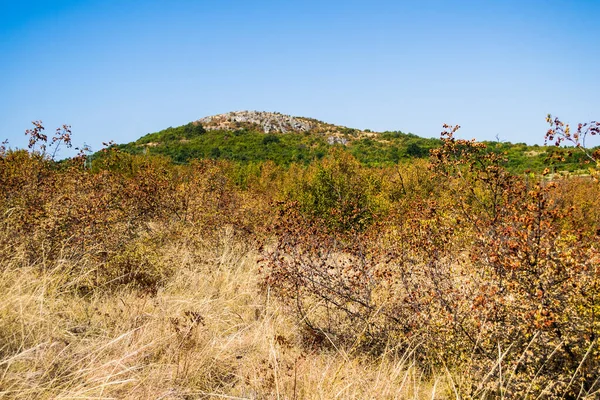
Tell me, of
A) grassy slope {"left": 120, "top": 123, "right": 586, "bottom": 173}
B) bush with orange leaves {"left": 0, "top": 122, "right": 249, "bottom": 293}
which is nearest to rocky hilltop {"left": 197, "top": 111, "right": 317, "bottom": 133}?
grassy slope {"left": 120, "top": 123, "right": 586, "bottom": 173}

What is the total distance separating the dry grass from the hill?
31512mm

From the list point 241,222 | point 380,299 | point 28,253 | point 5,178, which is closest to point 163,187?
point 241,222

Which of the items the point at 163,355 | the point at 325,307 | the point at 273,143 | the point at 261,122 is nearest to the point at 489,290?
the point at 325,307

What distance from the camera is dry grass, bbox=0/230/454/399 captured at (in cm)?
242

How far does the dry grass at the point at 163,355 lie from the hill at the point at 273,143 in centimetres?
3151

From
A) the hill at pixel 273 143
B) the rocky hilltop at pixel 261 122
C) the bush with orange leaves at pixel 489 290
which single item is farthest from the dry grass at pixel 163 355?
the rocky hilltop at pixel 261 122

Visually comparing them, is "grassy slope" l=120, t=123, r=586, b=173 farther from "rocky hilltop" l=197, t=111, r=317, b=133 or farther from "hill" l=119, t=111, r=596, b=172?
"rocky hilltop" l=197, t=111, r=317, b=133

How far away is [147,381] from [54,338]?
1063 millimetres

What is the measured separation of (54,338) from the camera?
122 inches

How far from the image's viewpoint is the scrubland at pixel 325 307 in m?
2.52

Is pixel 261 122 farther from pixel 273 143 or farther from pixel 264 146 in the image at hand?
pixel 264 146

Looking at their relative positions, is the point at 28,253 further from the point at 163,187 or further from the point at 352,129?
the point at 352,129

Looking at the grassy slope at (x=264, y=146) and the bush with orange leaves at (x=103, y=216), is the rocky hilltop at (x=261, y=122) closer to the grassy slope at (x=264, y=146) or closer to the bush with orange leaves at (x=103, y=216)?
the grassy slope at (x=264, y=146)

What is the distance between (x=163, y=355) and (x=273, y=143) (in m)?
53.9
